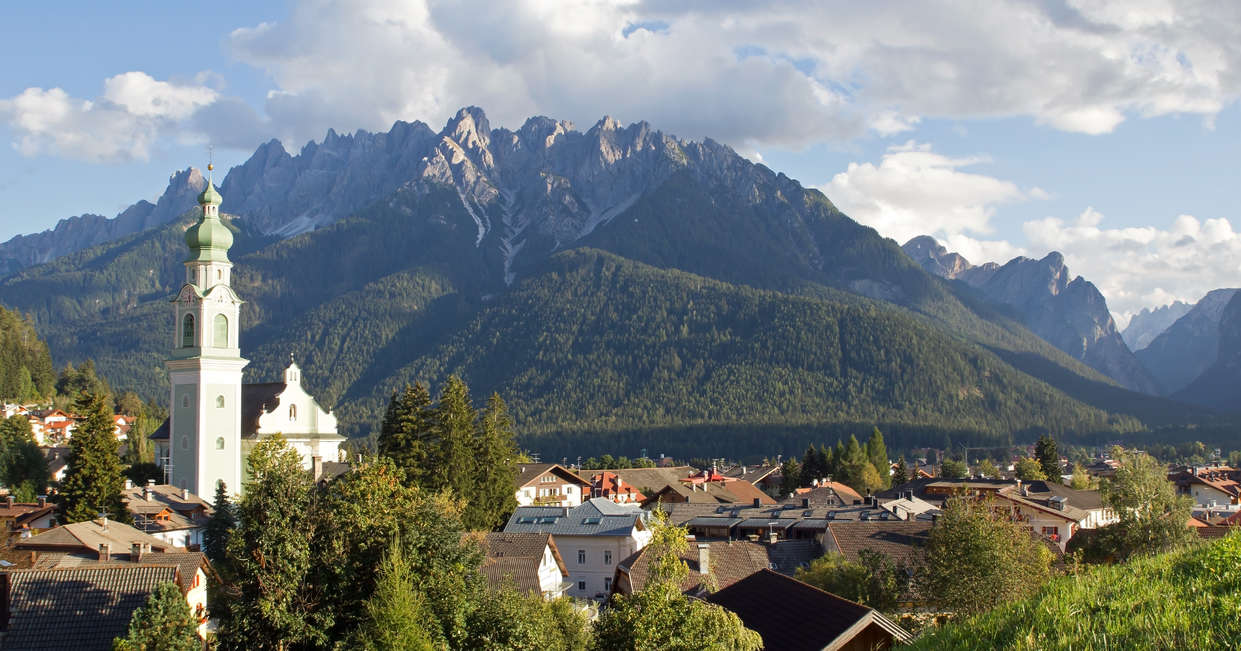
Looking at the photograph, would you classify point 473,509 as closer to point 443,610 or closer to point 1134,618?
point 443,610

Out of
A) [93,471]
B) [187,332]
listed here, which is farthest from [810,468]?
[93,471]

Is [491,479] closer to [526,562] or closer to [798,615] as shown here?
[526,562]

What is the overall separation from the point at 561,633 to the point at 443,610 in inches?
311

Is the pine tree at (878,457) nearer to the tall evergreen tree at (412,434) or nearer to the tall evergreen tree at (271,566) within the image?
the tall evergreen tree at (412,434)

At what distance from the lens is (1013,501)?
7988cm

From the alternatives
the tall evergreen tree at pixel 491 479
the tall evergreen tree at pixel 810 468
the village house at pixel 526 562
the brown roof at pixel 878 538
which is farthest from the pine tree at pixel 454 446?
the tall evergreen tree at pixel 810 468

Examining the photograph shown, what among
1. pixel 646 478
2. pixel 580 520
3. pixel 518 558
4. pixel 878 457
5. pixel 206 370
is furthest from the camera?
pixel 878 457

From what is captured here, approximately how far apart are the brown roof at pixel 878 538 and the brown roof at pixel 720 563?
4640mm

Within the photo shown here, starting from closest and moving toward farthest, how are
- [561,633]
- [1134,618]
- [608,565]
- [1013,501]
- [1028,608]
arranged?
[1134,618], [1028,608], [561,633], [608,565], [1013,501]

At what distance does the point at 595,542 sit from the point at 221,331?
34.0 metres

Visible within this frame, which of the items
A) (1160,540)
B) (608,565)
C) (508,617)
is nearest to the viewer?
(508,617)

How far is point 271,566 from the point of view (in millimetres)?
27531

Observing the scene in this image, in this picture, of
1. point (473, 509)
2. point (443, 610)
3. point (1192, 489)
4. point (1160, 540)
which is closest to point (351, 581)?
point (443, 610)

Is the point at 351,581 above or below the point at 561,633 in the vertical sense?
above
